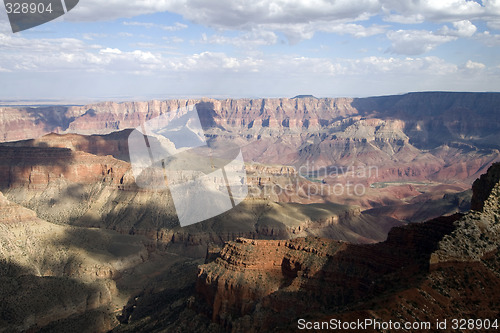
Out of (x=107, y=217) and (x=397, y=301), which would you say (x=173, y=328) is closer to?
(x=397, y=301)

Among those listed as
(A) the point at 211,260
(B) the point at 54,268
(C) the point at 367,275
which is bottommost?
(B) the point at 54,268

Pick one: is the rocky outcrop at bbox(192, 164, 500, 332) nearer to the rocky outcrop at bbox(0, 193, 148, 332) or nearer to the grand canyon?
the grand canyon

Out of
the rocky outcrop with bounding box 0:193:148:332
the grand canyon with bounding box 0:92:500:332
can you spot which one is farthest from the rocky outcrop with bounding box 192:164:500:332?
the rocky outcrop with bounding box 0:193:148:332

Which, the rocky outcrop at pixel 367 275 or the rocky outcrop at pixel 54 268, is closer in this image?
the rocky outcrop at pixel 367 275

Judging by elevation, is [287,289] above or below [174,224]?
above

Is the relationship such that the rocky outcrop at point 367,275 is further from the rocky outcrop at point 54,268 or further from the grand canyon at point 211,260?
the rocky outcrop at point 54,268

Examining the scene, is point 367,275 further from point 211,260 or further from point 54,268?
point 54,268

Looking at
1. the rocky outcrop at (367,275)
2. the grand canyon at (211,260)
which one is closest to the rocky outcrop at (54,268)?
the grand canyon at (211,260)

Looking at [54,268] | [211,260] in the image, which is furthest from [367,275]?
[54,268]

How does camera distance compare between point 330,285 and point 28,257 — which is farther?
point 28,257

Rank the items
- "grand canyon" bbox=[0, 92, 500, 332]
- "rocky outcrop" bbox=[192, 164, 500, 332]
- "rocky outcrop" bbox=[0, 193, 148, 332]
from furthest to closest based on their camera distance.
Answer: "rocky outcrop" bbox=[0, 193, 148, 332] < "grand canyon" bbox=[0, 92, 500, 332] < "rocky outcrop" bbox=[192, 164, 500, 332]

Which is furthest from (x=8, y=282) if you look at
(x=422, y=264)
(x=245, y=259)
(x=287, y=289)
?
(x=422, y=264)
